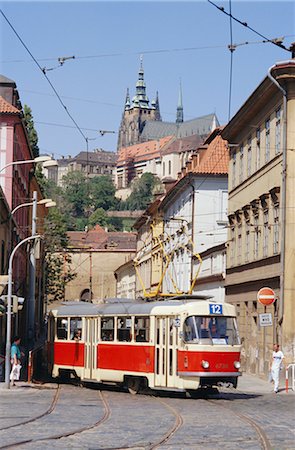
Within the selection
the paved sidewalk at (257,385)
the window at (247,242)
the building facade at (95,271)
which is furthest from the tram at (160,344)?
the building facade at (95,271)

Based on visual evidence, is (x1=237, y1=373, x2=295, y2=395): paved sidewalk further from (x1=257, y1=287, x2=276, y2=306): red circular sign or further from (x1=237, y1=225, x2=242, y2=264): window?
(x1=237, y1=225, x2=242, y2=264): window

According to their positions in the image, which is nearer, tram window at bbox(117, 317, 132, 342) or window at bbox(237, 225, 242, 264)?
tram window at bbox(117, 317, 132, 342)

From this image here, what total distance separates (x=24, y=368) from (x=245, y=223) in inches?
437

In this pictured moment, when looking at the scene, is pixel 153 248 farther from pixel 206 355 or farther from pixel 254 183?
pixel 206 355

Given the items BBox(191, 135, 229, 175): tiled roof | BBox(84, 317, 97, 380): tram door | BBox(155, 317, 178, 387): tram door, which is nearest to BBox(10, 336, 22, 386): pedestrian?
BBox(84, 317, 97, 380): tram door

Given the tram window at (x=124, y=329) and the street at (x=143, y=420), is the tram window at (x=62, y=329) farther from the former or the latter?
the tram window at (x=124, y=329)

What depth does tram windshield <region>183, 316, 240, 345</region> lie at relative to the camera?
1004 inches

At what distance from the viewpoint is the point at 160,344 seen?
1037 inches

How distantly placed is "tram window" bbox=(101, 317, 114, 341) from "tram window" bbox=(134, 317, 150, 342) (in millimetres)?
1562

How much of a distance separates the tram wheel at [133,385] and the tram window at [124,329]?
43.2 inches

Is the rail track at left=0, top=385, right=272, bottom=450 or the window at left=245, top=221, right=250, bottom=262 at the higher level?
the window at left=245, top=221, right=250, bottom=262

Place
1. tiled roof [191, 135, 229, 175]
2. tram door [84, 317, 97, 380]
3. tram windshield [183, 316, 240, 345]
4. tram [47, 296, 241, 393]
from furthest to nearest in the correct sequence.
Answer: tiled roof [191, 135, 229, 175] < tram door [84, 317, 97, 380] < tram windshield [183, 316, 240, 345] < tram [47, 296, 241, 393]

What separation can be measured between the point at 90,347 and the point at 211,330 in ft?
18.6

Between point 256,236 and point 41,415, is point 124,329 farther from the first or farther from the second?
point 256,236
